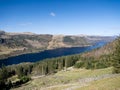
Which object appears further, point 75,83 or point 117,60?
point 117,60

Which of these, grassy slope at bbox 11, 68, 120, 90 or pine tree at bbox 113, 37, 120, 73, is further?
pine tree at bbox 113, 37, 120, 73

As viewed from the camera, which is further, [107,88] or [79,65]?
[79,65]

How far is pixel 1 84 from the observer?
121 metres

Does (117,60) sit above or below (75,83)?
above

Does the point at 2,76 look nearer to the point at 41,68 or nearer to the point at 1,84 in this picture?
the point at 1,84

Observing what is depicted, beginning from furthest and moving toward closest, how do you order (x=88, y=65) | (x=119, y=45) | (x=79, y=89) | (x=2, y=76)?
1. (x=88, y=65)
2. (x=2, y=76)
3. (x=119, y=45)
4. (x=79, y=89)

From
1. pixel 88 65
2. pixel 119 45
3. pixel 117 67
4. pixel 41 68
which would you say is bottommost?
pixel 41 68

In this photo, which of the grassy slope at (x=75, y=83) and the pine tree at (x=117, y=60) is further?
the pine tree at (x=117, y=60)

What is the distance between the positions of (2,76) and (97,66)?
68.2 metres

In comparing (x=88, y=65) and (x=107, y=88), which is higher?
(x=107, y=88)

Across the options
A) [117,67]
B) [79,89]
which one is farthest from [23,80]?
[79,89]

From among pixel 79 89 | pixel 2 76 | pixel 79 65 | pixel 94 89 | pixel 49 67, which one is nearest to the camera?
pixel 94 89

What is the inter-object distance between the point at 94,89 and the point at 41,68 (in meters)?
167

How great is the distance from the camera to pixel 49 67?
19162 centimetres
